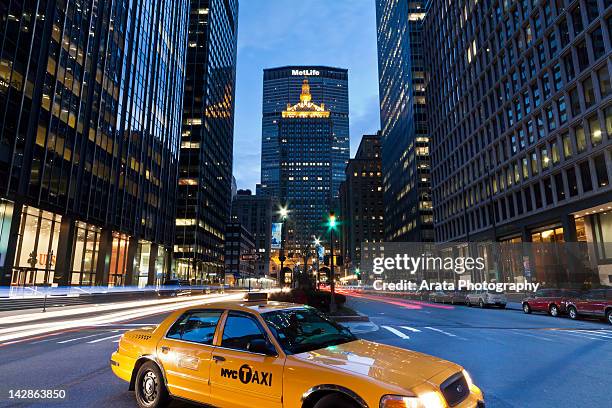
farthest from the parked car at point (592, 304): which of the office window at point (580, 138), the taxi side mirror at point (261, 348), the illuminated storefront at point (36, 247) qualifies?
the illuminated storefront at point (36, 247)

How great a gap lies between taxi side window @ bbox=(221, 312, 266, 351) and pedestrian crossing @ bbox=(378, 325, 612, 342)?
9114mm

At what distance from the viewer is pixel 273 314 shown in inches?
200

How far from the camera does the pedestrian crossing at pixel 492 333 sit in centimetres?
1317

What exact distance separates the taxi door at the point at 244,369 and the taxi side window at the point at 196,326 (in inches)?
9.5

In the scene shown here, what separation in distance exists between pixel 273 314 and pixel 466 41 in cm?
6381

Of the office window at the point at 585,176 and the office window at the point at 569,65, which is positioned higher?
the office window at the point at 569,65

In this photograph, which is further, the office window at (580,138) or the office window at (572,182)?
the office window at (572,182)

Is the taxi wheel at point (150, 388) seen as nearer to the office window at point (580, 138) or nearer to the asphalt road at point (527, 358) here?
the asphalt road at point (527, 358)

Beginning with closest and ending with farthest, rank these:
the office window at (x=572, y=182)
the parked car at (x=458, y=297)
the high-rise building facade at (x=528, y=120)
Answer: the high-rise building facade at (x=528, y=120), the parked car at (x=458, y=297), the office window at (x=572, y=182)

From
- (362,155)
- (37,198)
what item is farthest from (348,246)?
(37,198)

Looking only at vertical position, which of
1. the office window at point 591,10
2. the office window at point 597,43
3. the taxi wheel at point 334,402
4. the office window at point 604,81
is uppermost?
the office window at point 591,10

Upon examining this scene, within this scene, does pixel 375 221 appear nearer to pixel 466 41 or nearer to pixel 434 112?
pixel 434 112

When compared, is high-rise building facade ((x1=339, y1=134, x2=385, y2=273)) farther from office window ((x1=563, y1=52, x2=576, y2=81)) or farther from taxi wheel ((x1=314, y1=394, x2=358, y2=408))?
taxi wheel ((x1=314, y1=394, x2=358, y2=408))

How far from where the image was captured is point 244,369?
178 inches
